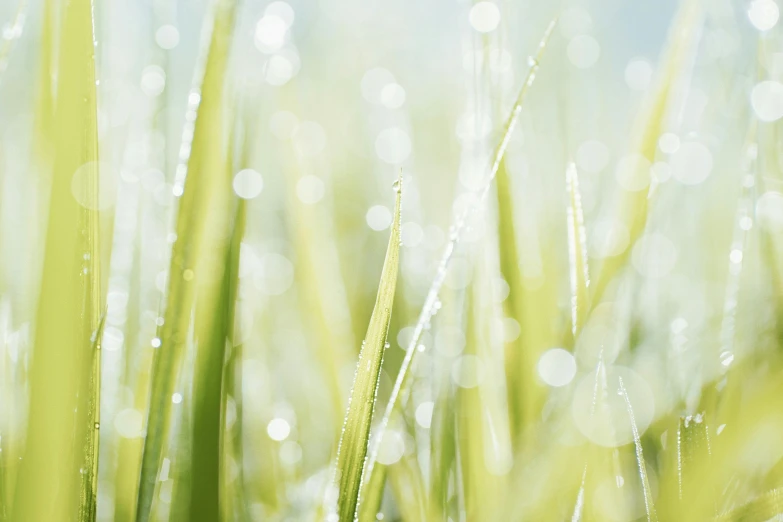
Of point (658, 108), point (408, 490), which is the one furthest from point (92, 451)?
point (658, 108)

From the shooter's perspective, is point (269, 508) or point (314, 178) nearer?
point (269, 508)

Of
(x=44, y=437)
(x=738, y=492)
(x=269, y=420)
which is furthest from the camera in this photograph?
(x=269, y=420)

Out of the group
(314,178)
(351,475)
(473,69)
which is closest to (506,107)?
(473,69)

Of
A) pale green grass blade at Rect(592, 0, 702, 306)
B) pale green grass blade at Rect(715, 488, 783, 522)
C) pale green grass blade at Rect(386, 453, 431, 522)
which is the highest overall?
pale green grass blade at Rect(592, 0, 702, 306)

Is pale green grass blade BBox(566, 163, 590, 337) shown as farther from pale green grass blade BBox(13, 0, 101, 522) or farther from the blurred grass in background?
pale green grass blade BBox(13, 0, 101, 522)

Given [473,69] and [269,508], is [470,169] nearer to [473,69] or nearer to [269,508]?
[473,69]

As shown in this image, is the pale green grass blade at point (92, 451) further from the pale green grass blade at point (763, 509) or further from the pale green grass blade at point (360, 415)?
the pale green grass blade at point (763, 509)

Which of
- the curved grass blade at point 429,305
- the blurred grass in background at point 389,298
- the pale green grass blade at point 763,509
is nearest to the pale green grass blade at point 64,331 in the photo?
the blurred grass in background at point 389,298

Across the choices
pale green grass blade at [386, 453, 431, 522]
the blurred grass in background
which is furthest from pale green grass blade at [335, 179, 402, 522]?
pale green grass blade at [386, 453, 431, 522]
